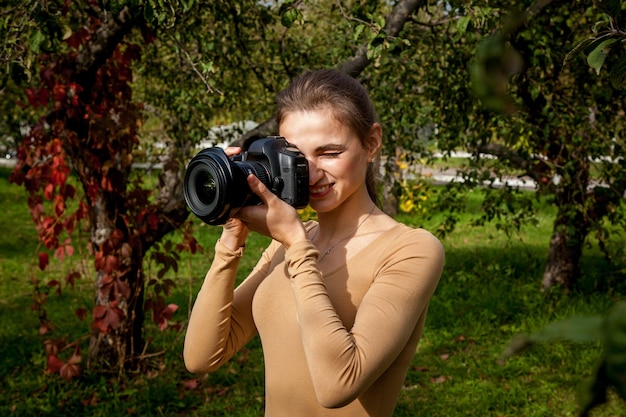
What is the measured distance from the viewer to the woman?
1386 mm

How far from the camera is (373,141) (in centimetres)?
171

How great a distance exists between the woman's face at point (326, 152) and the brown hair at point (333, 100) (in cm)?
2

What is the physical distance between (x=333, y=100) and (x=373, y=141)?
0.15 m

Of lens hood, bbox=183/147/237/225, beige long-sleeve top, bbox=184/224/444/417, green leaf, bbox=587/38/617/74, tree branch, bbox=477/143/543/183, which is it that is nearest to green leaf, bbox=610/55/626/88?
green leaf, bbox=587/38/617/74

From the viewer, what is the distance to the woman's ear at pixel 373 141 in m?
1.69

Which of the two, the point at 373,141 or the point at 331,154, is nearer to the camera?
the point at 331,154

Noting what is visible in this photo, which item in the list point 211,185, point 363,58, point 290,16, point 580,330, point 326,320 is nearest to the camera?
point 580,330

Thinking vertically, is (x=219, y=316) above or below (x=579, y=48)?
below

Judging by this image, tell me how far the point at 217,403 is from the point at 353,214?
2910mm

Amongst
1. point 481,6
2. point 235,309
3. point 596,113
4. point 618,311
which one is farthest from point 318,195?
point 596,113

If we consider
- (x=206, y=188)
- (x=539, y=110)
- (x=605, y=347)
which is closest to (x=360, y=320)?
(x=206, y=188)

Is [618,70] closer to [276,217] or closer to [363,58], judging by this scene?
[276,217]

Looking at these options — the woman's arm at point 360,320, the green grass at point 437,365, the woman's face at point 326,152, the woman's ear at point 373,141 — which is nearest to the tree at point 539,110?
the green grass at point 437,365

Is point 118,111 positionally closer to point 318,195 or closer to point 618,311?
point 318,195
